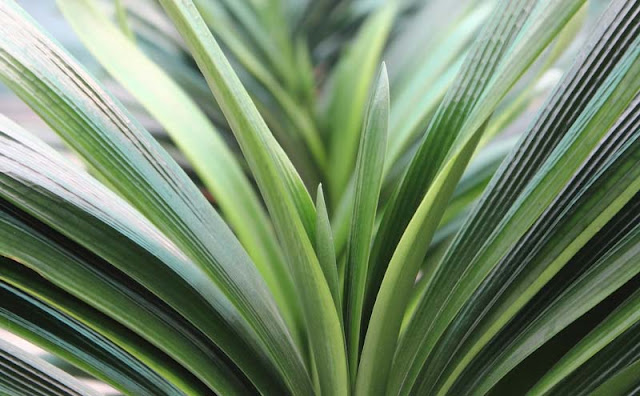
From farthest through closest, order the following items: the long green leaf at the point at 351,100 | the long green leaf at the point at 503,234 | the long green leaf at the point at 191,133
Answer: the long green leaf at the point at 351,100 < the long green leaf at the point at 191,133 < the long green leaf at the point at 503,234

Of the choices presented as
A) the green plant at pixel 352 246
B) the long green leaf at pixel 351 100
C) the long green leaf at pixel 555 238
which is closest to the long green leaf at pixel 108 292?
the green plant at pixel 352 246

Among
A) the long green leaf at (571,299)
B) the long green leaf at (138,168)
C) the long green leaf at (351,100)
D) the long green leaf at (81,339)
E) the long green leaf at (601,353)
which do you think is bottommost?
the long green leaf at (601,353)

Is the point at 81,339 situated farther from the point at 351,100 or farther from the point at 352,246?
the point at 351,100

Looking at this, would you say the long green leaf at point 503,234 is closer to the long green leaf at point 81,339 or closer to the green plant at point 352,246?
the green plant at point 352,246

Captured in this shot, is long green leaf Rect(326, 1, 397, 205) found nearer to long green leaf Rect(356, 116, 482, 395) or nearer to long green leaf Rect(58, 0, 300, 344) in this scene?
long green leaf Rect(58, 0, 300, 344)

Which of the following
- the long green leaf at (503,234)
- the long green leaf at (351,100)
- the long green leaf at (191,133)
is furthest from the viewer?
the long green leaf at (351,100)

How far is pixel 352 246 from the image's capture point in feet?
0.87

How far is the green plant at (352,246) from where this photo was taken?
0.22 metres

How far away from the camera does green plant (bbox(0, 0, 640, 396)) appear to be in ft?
0.72

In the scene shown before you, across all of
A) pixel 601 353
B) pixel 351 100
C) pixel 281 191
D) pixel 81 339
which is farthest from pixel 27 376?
pixel 351 100

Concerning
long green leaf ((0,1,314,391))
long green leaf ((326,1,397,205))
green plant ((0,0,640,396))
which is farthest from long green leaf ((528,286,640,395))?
long green leaf ((326,1,397,205))

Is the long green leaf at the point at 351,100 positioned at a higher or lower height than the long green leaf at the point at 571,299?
higher

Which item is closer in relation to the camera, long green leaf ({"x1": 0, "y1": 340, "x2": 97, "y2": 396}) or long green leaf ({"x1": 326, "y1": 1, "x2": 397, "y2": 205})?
long green leaf ({"x1": 0, "y1": 340, "x2": 97, "y2": 396})

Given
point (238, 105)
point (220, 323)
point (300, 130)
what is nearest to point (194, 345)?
point (220, 323)
